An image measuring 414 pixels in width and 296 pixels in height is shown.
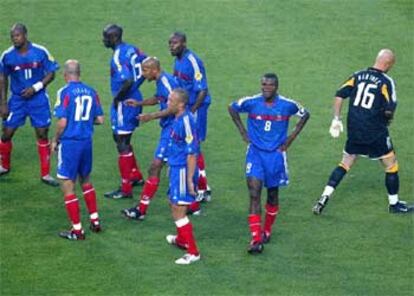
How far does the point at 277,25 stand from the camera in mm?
22891

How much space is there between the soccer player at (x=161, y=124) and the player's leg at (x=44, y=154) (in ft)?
5.29

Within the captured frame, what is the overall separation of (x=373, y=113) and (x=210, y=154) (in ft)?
10.3

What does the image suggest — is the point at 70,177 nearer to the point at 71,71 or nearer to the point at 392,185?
the point at 71,71

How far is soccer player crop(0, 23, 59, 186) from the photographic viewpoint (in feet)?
52.6

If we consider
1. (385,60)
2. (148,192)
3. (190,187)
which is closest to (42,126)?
(148,192)

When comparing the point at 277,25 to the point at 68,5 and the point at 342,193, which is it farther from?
the point at 342,193

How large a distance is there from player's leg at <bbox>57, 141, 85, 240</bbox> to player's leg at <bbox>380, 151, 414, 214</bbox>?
4000 millimetres

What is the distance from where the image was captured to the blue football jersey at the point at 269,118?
45.7 feet

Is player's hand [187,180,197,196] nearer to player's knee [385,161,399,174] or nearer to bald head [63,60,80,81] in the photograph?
bald head [63,60,80,81]

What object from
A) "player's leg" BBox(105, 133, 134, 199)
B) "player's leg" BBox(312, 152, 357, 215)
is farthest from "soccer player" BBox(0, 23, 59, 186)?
"player's leg" BBox(312, 152, 357, 215)

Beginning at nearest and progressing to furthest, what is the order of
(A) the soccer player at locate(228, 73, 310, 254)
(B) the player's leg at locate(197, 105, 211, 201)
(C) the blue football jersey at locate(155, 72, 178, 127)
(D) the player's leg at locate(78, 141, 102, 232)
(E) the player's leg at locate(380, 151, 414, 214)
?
1. (A) the soccer player at locate(228, 73, 310, 254)
2. (D) the player's leg at locate(78, 141, 102, 232)
3. (C) the blue football jersey at locate(155, 72, 178, 127)
4. (E) the player's leg at locate(380, 151, 414, 214)
5. (B) the player's leg at locate(197, 105, 211, 201)

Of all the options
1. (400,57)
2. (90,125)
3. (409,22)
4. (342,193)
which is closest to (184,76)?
(90,125)

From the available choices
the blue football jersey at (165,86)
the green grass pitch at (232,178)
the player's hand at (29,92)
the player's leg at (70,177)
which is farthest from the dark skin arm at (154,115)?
the player's hand at (29,92)

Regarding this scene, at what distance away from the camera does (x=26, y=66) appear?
16062 mm
